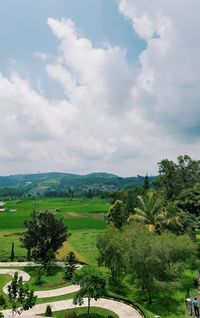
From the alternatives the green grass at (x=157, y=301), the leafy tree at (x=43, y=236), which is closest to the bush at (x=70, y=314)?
the green grass at (x=157, y=301)

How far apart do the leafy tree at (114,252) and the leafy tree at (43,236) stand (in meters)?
11.2

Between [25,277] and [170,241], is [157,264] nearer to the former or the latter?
[170,241]

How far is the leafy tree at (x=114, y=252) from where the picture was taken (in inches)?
1507

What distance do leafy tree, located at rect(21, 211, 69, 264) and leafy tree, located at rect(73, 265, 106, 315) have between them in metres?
16.9

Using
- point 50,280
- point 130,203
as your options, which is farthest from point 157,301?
point 130,203

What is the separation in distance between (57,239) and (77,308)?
1649 centimetres

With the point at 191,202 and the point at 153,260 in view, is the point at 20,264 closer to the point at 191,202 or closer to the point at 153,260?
the point at 153,260

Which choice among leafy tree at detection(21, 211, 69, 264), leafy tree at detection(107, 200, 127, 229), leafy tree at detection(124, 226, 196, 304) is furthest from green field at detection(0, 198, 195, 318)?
leafy tree at detection(107, 200, 127, 229)

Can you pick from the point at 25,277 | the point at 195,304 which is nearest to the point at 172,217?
the point at 195,304

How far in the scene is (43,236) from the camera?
1945 inches

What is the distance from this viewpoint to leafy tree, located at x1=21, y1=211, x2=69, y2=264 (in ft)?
160

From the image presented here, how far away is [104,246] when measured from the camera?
130ft

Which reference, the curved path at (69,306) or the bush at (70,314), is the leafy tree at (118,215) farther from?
the bush at (70,314)

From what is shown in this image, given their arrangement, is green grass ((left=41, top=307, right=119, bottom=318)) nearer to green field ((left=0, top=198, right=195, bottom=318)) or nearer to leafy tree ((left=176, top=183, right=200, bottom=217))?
green field ((left=0, top=198, right=195, bottom=318))
